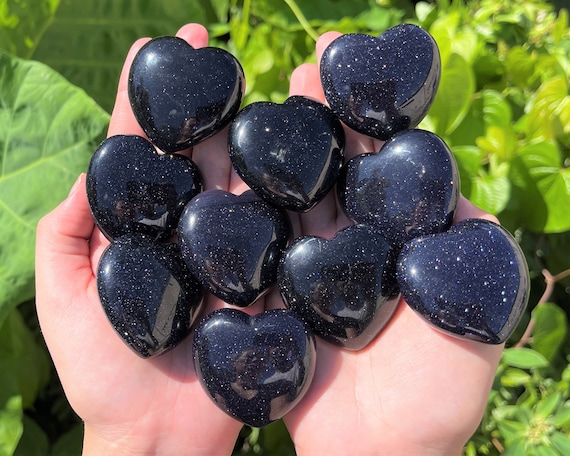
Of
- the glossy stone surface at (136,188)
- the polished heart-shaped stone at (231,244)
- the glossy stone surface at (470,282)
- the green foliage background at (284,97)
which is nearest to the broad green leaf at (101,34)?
the green foliage background at (284,97)

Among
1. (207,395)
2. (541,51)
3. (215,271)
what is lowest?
(207,395)

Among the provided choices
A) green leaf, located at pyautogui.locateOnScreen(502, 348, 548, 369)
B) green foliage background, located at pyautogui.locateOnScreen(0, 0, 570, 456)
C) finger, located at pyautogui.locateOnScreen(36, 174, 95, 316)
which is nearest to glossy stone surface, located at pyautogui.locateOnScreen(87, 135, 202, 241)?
finger, located at pyautogui.locateOnScreen(36, 174, 95, 316)

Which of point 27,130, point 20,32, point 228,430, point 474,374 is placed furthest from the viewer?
point 20,32

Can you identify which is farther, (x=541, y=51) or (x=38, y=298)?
(x=541, y=51)

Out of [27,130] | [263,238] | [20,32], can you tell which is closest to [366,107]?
[263,238]

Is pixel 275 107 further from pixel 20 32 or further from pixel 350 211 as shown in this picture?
pixel 20 32

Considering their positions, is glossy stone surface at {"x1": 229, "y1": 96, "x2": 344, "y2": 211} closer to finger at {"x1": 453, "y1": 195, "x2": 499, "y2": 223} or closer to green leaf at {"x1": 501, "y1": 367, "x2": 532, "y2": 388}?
finger at {"x1": 453, "y1": 195, "x2": 499, "y2": 223}

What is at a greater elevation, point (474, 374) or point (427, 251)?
point (427, 251)
